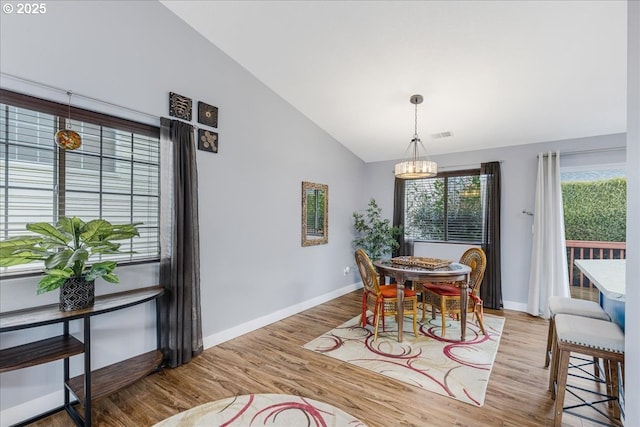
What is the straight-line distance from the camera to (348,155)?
5.41 m

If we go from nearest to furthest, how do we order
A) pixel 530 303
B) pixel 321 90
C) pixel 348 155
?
1. pixel 321 90
2. pixel 530 303
3. pixel 348 155

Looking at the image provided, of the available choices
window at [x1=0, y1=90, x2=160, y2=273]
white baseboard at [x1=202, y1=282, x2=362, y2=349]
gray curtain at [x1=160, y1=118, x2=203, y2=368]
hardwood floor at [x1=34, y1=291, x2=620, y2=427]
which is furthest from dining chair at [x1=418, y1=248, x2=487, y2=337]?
window at [x1=0, y1=90, x2=160, y2=273]

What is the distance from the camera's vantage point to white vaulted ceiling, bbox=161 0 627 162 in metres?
2.44

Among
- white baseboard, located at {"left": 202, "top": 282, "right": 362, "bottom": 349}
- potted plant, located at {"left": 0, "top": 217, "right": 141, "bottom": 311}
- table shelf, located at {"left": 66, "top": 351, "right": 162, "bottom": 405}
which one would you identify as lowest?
white baseboard, located at {"left": 202, "top": 282, "right": 362, "bottom": 349}

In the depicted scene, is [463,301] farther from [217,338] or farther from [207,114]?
[207,114]

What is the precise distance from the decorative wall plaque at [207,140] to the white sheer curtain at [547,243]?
14.1 ft

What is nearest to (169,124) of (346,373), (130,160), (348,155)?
(130,160)

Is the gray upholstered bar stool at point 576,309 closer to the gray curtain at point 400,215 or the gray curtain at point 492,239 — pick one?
the gray curtain at point 492,239

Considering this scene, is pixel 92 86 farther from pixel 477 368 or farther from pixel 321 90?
pixel 477 368

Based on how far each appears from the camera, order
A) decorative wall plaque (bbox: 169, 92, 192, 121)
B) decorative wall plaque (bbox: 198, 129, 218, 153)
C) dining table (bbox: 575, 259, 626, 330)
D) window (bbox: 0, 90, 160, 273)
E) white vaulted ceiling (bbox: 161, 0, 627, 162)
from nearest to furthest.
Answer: dining table (bbox: 575, 259, 626, 330)
window (bbox: 0, 90, 160, 273)
white vaulted ceiling (bbox: 161, 0, 627, 162)
decorative wall plaque (bbox: 169, 92, 192, 121)
decorative wall plaque (bbox: 198, 129, 218, 153)

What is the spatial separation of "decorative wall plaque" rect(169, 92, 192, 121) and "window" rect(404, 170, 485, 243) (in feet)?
12.6

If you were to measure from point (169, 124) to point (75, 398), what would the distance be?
228 cm

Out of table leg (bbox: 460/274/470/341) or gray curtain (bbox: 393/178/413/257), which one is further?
gray curtain (bbox: 393/178/413/257)

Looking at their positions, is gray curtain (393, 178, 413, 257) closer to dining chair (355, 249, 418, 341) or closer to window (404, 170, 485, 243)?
window (404, 170, 485, 243)
